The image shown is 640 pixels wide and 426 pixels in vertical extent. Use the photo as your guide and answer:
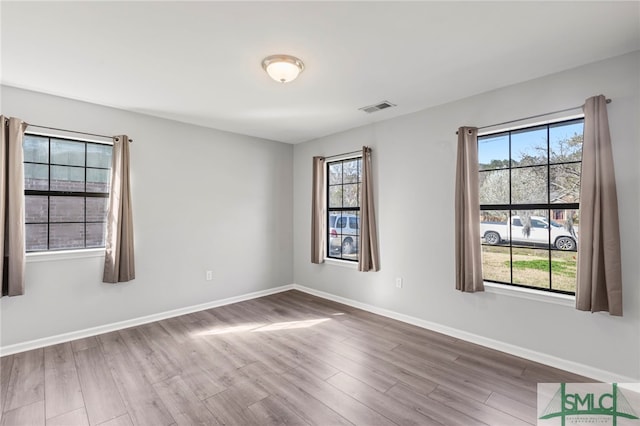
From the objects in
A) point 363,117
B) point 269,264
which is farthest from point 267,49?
point 269,264

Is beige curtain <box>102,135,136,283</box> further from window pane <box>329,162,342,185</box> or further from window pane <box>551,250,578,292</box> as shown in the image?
window pane <box>551,250,578,292</box>

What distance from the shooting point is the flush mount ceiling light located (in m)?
2.40

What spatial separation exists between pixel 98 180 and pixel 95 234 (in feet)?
2.09

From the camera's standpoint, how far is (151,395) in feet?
7.45

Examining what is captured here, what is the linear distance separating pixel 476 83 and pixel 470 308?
2310 millimetres

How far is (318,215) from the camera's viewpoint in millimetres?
4832

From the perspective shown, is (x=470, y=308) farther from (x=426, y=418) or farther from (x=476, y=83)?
(x=476, y=83)

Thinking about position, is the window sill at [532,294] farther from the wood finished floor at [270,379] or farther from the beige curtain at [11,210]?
the beige curtain at [11,210]

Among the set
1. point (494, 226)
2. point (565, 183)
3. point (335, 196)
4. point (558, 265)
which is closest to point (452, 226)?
point (494, 226)

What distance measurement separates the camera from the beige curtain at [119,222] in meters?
3.44

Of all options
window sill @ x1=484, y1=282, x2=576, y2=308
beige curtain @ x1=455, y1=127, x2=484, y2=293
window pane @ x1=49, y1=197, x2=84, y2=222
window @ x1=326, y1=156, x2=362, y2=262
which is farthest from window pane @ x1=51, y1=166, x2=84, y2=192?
window sill @ x1=484, y1=282, x2=576, y2=308

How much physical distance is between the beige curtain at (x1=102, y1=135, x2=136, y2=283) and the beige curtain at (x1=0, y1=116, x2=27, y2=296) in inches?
28.2

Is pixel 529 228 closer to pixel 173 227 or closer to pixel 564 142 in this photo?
pixel 564 142

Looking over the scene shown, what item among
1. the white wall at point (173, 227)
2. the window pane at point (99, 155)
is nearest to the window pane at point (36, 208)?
the white wall at point (173, 227)
